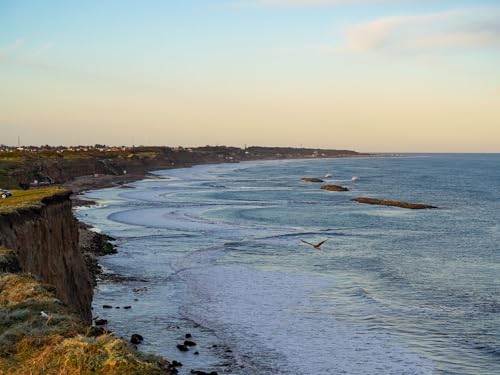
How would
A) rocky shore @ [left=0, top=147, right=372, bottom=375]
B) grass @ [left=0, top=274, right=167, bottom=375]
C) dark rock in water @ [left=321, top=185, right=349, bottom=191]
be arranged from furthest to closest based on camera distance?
dark rock in water @ [left=321, top=185, right=349, bottom=191], rocky shore @ [left=0, top=147, right=372, bottom=375], grass @ [left=0, top=274, right=167, bottom=375]

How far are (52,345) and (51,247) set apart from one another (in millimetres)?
14768

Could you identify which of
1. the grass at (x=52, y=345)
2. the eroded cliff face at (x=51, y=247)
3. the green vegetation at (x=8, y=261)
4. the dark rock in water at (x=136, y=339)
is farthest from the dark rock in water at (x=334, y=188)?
the grass at (x=52, y=345)

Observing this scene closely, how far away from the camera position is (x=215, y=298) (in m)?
29.3

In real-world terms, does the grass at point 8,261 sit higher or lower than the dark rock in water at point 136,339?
higher

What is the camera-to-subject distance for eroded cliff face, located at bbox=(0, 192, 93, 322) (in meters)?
22.9

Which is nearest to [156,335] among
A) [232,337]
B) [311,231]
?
[232,337]

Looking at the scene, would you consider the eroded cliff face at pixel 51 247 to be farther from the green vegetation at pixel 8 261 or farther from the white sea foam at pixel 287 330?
the white sea foam at pixel 287 330

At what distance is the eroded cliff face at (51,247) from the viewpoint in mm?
22922

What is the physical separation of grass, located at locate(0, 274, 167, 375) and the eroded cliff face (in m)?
6.35

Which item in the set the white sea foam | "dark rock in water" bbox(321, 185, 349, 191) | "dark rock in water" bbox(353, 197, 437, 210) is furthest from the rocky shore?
"dark rock in water" bbox(321, 185, 349, 191)

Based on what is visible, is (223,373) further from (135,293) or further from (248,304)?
(135,293)

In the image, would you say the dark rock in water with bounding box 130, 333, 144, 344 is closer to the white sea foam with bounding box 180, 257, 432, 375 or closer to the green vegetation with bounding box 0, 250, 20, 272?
the white sea foam with bounding box 180, 257, 432, 375

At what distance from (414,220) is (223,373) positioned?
47244mm

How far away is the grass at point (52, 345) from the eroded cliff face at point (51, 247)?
635 centimetres
